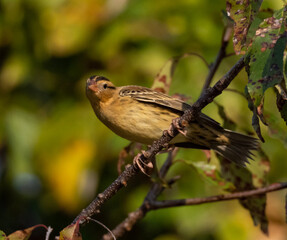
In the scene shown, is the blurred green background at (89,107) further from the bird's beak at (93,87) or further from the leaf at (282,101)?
the leaf at (282,101)


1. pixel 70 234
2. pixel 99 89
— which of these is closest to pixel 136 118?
pixel 99 89

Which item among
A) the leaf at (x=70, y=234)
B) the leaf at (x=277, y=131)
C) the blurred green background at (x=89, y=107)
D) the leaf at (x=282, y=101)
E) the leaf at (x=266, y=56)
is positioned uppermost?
the leaf at (x=266, y=56)

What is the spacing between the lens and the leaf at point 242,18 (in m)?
2.50

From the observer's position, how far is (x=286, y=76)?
229 cm

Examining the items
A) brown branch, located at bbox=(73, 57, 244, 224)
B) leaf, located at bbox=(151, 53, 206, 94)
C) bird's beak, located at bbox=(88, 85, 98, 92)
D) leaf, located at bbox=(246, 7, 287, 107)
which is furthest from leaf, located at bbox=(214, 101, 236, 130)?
leaf, located at bbox=(246, 7, 287, 107)

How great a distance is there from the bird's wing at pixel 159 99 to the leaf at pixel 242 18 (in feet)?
5.66

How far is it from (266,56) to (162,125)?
2215 mm

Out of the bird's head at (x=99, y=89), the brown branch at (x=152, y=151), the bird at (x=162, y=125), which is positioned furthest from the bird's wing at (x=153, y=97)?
the brown branch at (x=152, y=151)

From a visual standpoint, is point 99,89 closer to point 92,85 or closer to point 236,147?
point 92,85

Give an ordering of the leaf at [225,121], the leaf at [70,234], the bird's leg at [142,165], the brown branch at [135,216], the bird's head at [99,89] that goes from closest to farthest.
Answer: the leaf at [70,234] < the bird's leg at [142,165] < the brown branch at [135,216] < the leaf at [225,121] < the bird's head at [99,89]

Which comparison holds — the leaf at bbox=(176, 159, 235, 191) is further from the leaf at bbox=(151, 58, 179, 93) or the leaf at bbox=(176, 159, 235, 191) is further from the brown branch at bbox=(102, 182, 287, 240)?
the leaf at bbox=(151, 58, 179, 93)

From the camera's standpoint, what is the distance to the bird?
439 centimetres

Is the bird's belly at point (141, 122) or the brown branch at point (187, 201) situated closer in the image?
the brown branch at point (187, 201)

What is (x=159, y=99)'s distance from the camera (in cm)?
454
